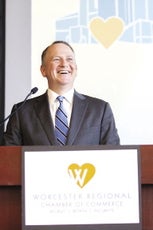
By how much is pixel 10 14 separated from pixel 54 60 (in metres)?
Result: 0.86

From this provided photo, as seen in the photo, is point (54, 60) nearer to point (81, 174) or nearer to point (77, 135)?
point (77, 135)

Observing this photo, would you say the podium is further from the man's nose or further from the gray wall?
the gray wall

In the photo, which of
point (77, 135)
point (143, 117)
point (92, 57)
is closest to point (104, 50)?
point (92, 57)

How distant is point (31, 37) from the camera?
2326 mm

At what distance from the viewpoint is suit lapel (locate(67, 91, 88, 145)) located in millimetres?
1524

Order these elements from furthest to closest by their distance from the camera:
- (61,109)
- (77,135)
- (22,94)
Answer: (22,94), (61,109), (77,135)

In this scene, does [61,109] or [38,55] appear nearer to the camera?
[61,109]

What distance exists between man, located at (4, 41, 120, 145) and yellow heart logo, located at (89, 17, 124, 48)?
484 millimetres

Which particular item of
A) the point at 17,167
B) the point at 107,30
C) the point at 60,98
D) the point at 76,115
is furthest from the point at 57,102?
the point at 107,30

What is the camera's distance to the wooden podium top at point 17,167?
1.11m

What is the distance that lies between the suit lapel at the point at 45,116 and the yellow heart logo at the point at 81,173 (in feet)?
1.42

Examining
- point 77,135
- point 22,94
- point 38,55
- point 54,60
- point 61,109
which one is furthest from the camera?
point 22,94

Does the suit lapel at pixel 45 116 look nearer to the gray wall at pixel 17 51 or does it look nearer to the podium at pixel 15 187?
the podium at pixel 15 187

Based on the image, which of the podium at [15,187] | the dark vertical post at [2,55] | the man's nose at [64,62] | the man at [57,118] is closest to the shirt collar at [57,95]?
the man at [57,118]
